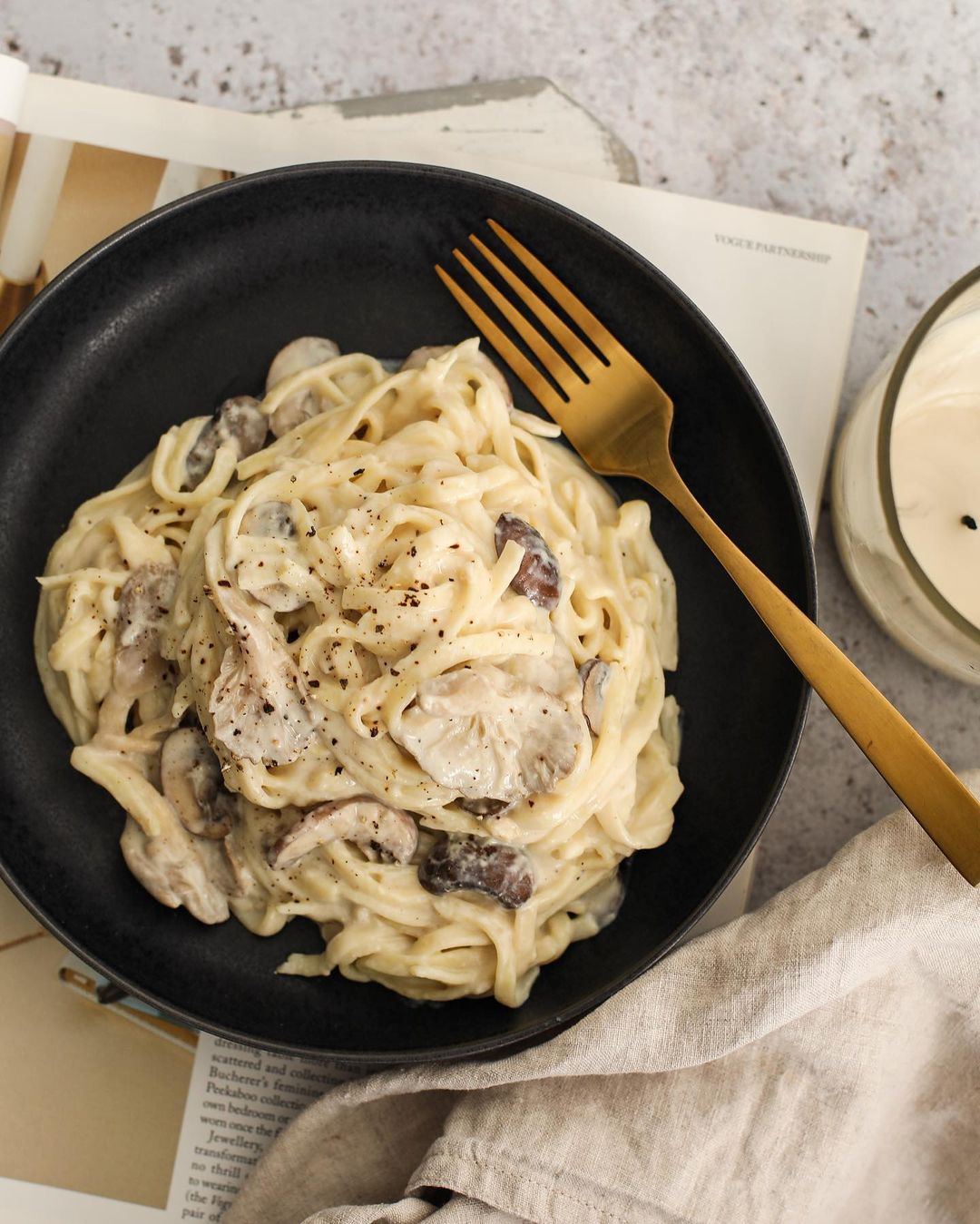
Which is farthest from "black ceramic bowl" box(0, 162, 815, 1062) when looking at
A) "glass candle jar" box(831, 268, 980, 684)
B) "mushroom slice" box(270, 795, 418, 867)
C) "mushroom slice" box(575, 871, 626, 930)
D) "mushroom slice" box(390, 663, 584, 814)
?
"mushroom slice" box(390, 663, 584, 814)

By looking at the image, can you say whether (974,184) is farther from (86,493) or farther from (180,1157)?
(180,1157)

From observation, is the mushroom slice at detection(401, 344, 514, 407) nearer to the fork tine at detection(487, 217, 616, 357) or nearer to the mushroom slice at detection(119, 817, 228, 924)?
the fork tine at detection(487, 217, 616, 357)

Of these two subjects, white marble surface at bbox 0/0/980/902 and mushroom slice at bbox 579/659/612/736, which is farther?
white marble surface at bbox 0/0/980/902

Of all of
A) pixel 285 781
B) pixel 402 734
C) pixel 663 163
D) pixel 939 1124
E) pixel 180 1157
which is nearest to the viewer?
pixel 402 734

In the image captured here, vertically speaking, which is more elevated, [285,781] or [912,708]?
[912,708]

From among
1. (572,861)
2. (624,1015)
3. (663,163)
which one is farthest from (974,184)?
(624,1015)

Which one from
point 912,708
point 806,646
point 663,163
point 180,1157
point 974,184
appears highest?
point 974,184
